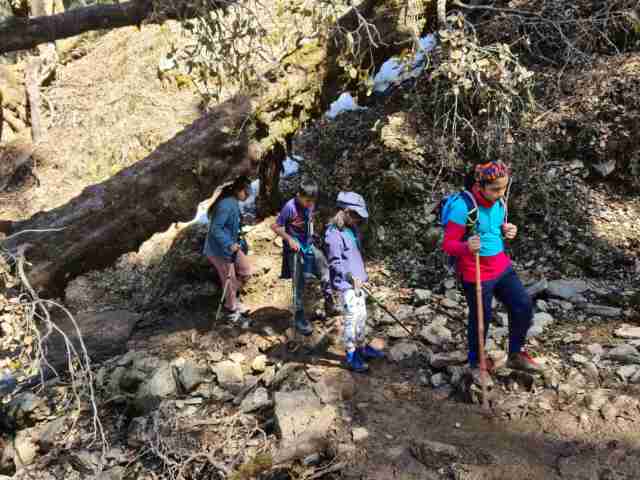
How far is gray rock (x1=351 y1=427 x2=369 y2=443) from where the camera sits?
13.9 feet

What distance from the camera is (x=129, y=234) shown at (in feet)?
19.8

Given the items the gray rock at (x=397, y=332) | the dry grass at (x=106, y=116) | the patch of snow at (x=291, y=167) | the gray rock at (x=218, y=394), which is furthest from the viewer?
the dry grass at (x=106, y=116)

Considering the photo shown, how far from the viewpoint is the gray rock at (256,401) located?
4.91 metres

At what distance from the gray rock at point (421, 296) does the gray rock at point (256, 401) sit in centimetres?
214

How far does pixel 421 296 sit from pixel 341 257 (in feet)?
5.87

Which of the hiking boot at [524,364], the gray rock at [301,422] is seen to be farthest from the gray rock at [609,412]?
the gray rock at [301,422]

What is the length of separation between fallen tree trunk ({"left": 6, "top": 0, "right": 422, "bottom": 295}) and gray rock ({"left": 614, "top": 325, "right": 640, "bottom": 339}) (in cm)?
433

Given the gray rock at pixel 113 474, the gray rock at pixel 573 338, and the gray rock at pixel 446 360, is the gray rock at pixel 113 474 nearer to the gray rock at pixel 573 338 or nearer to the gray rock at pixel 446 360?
the gray rock at pixel 446 360

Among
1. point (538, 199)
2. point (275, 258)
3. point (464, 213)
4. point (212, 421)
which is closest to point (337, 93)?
point (275, 258)

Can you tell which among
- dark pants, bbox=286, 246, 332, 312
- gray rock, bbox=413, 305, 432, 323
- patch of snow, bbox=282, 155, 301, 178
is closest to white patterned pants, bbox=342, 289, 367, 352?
dark pants, bbox=286, 246, 332, 312

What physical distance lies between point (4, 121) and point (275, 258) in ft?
31.9

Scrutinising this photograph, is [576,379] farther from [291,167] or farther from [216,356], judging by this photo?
[291,167]

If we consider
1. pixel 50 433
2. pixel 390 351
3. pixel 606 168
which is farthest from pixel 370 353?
pixel 606 168

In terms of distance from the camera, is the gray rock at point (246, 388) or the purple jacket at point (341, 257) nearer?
the purple jacket at point (341, 257)
